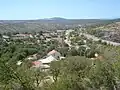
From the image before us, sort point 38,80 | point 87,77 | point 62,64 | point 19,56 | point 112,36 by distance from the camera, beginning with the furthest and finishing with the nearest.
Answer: point 112,36, point 19,56, point 62,64, point 38,80, point 87,77

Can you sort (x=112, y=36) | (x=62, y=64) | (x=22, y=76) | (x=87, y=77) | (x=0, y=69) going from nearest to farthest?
1. (x=0, y=69)
2. (x=22, y=76)
3. (x=87, y=77)
4. (x=62, y=64)
5. (x=112, y=36)

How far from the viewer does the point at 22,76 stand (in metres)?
16.5

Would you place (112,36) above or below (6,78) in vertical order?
below

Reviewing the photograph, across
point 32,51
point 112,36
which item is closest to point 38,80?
point 32,51

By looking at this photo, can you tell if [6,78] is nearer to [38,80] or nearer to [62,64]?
[38,80]

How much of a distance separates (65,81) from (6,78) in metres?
3.85

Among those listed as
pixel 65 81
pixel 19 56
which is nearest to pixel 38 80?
pixel 65 81

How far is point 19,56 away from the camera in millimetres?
41469

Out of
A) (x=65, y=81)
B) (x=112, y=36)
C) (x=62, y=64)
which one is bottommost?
(x=112, y=36)

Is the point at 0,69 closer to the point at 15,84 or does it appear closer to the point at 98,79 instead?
the point at 15,84

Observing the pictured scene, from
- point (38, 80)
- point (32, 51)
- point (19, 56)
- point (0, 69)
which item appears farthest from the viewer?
point (32, 51)

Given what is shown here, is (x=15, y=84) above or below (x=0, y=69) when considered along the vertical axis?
below

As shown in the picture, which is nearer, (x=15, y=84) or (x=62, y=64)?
(x=15, y=84)

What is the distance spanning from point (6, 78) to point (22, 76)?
1273mm
